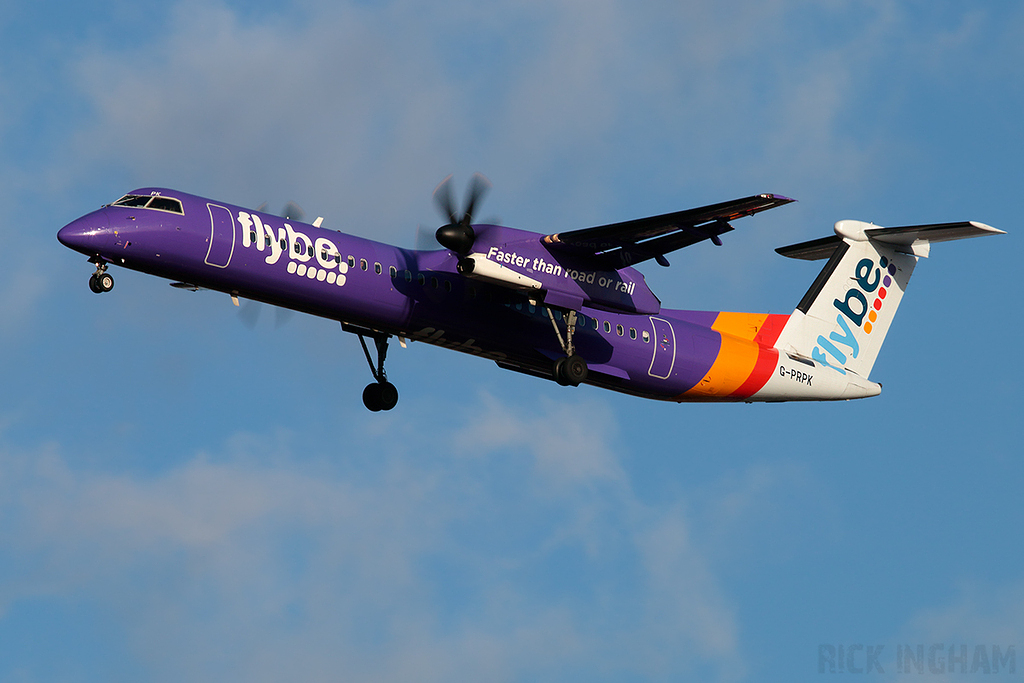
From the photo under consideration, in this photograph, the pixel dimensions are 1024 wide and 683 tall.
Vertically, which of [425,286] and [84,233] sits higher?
[425,286]

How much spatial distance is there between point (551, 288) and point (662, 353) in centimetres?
358

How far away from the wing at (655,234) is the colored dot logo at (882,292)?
7.11 m

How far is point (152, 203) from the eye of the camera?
69.7 ft

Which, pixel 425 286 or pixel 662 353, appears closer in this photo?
pixel 425 286

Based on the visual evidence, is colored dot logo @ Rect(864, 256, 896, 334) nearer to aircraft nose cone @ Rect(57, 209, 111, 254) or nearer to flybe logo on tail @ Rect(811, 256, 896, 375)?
flybe logo on tail @ Rect(811, 256, 896, 375)

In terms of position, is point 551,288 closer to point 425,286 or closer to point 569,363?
point 569,363

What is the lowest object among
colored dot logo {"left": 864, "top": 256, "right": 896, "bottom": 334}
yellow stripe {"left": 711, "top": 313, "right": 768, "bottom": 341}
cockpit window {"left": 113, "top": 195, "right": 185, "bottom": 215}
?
cockpit window {"left": 113, "top": 195, "right": 185, "bottom": 215}

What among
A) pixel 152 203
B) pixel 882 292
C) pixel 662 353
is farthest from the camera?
pixel 882 292

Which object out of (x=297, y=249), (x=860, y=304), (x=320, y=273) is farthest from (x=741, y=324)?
(x=297, y=249)

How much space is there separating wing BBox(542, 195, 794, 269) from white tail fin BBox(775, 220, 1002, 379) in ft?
18.4

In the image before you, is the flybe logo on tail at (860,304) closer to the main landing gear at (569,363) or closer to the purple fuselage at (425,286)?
the purple fuselage at (425,286)

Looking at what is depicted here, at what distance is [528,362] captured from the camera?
987 inches

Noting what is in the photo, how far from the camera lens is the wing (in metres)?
22.6

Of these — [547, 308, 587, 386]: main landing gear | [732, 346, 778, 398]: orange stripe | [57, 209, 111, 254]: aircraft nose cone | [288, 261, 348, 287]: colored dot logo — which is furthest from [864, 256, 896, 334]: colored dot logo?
[57, 209, 111, 254]: aircraft nose cone
